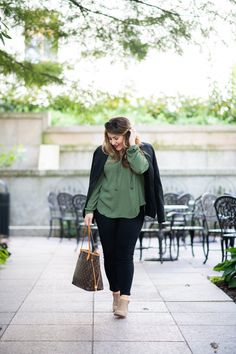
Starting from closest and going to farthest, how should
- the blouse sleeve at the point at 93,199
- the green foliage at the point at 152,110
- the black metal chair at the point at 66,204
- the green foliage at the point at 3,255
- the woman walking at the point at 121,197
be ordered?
the woman walking at the point at 121,197 < the blouse sleeve at the point at 93,199 < the green foliage at the point at 3,255 < the black metal chair at the point at 66,204 < the green foliage at the point at 152,110

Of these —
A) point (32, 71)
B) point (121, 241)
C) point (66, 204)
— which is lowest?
point (66, 204)

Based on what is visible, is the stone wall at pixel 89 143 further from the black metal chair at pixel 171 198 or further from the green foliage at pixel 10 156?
the black metal chair at pixel 171 198

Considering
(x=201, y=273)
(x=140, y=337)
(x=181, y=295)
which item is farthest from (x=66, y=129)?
(x=140, y=337)

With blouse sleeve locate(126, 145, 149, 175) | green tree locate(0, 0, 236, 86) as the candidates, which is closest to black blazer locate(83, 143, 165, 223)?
blouse sleeve locate(126, 145, 149, 175)

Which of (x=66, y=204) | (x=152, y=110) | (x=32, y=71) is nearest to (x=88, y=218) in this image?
(x=32, y=71)

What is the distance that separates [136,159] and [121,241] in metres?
0.73

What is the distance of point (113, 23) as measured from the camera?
10273mm

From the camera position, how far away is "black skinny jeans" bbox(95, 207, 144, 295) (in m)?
5.81

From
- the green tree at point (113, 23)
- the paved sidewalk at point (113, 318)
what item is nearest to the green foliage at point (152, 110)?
the green tree at point (113, 23)

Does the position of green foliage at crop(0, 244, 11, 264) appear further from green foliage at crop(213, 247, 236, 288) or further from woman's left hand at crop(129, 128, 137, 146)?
woman's left hand at crop(129, 128, 137, 146)

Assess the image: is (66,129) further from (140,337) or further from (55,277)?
(140,337)

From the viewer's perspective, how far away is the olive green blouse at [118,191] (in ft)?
19.0

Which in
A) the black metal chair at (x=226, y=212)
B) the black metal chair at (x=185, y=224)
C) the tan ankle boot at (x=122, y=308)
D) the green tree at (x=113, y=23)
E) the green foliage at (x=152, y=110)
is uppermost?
the green tree at (x=113, y=23)

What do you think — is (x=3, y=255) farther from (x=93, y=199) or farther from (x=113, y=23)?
(x=113, y=23)
